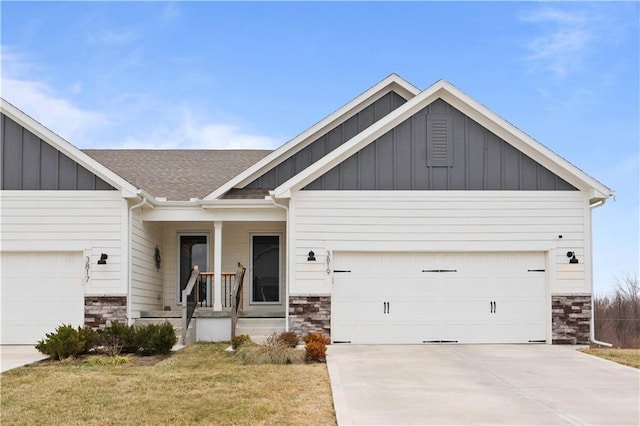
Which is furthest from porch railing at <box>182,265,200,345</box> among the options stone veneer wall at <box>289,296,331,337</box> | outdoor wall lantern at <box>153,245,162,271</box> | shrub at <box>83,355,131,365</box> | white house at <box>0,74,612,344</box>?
shrub at <box>83,355,131,365</box>

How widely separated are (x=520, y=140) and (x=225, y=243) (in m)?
8.30

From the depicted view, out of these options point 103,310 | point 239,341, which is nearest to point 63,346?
point 239,341

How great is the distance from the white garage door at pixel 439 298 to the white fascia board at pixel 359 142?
1.89 metres

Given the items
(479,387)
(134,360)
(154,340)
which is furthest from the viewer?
(154,340)

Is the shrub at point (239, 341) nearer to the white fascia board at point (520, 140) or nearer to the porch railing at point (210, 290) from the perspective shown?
the porch railing at point (210, 290)

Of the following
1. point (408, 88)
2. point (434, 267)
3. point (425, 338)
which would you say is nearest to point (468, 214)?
point (434, 267)

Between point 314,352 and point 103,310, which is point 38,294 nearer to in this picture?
point 103,310

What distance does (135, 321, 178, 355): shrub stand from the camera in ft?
47.5

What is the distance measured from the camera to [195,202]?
18406 millimetres

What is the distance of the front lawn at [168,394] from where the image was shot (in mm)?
8742

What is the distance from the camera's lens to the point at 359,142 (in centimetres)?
1678

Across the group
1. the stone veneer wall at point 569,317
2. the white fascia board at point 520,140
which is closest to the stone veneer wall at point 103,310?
the white fascia board at point 520,140

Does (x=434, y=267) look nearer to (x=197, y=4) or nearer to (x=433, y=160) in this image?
(x=433, y=160)

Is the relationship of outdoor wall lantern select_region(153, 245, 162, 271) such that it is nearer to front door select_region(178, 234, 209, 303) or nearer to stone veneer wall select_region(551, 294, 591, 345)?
front door select_region(178, 234, 209, 303)
